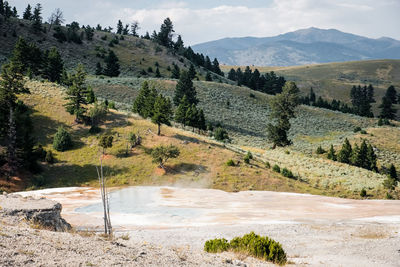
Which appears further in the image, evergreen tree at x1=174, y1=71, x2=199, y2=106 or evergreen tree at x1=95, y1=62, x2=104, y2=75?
evergreen tree at x1=95, y1=62, x2=104, y2=75

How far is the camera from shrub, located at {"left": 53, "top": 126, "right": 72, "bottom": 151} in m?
51.3

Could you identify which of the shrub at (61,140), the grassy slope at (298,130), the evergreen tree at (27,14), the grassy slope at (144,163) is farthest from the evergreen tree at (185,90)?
the evergreen tree at (27,14)

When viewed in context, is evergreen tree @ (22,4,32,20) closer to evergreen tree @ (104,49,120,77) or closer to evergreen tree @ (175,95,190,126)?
evergreen tree @ (104,49,120,77)

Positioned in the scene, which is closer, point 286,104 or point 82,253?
point 82,253

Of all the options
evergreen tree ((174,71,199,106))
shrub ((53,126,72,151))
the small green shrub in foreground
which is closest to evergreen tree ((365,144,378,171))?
evergreen tree ((174,71,199,106))

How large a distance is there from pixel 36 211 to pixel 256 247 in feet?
41.6

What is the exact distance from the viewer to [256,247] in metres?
Answer: 15.9

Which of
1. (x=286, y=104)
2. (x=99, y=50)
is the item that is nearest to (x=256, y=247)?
(x=286, y=104)

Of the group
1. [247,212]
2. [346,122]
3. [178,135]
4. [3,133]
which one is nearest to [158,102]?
[178,135]

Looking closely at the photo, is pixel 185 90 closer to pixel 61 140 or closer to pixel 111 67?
pixel 111 67

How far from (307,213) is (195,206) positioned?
1122cm

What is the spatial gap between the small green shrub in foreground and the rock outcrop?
29.7 ft

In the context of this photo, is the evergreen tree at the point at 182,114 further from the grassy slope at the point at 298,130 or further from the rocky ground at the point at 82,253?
the rocky ground at the point at 82,253

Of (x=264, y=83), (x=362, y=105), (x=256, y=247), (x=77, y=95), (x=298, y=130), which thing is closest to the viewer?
(x=256, y=247)
